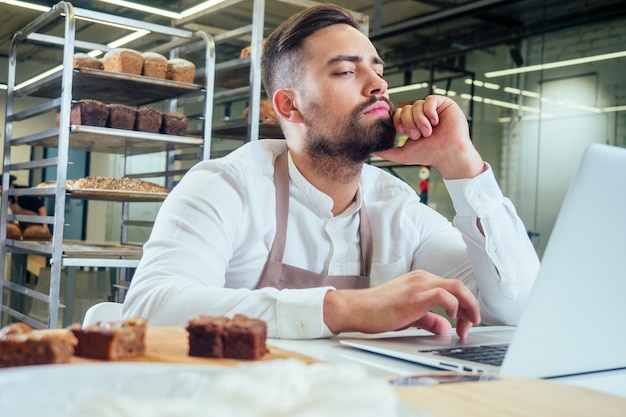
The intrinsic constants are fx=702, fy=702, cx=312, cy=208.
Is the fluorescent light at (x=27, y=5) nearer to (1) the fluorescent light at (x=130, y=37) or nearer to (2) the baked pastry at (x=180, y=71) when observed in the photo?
(1) the fluorescent light at (x=130, y=37)

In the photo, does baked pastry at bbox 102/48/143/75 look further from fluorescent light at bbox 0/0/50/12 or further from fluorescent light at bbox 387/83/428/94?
fluorescent light at bbox 387/83/428/94

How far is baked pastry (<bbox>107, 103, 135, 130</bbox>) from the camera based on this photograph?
3.85 meters

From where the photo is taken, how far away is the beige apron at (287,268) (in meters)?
1.62

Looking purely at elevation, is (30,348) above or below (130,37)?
below

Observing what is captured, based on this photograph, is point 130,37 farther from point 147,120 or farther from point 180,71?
point 147,120

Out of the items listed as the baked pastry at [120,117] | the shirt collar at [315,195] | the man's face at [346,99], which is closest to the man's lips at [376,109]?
the man's face at [346,99]

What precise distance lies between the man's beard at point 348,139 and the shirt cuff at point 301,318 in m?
0.65

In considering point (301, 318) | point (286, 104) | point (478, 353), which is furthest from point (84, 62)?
point (478, 353)

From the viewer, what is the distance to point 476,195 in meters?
1.61

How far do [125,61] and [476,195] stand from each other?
285 centimetres

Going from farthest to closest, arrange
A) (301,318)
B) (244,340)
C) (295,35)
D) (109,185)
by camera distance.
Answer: (109,185) < (295,35) < (301,318) < (244,340)

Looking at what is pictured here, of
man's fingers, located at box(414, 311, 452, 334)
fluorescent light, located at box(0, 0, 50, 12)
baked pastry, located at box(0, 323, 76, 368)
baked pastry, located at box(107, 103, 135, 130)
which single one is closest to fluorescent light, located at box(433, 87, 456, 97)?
fluorescent light, located at box(0, 0, 50, 12)

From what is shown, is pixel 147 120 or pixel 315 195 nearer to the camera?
pixel 315 195

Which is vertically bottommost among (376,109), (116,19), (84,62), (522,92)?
(376,109)
